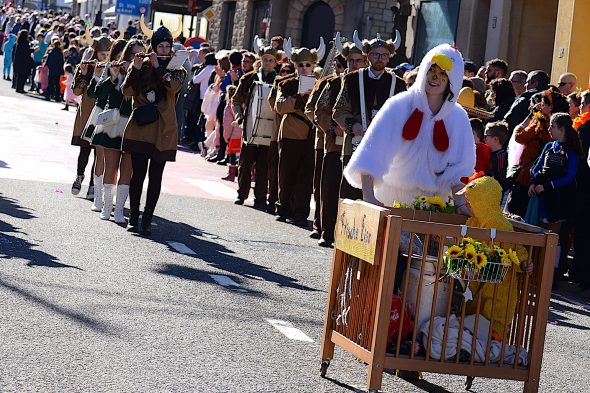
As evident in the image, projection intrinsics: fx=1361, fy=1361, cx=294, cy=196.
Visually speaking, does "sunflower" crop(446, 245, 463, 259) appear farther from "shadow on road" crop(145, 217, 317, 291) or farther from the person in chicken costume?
"shadow on road" crop(145, 217, 317, 291)

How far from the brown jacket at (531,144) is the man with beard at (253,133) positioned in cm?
455

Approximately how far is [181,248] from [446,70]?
5204 millimetres

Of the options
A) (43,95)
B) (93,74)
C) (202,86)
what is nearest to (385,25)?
(43,95)

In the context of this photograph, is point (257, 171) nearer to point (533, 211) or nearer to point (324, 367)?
point (533, 211)

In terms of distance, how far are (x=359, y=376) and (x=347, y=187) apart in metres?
6.32

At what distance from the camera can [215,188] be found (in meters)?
19.1

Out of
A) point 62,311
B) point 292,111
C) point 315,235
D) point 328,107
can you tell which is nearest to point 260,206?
point 292,111

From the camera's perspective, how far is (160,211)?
15375 mm

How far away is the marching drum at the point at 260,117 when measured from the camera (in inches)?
687

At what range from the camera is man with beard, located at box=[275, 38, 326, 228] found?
1616 centimetres

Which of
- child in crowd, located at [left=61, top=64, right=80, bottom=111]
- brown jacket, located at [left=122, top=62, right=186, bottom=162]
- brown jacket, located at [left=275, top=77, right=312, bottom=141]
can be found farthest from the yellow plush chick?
child in crowd, located at [left=61, top=64, right=80, bottom=111]

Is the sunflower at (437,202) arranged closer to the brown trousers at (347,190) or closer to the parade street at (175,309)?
the parade street at (175,309)

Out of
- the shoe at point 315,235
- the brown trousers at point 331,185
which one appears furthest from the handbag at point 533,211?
the shoe at point 315,235

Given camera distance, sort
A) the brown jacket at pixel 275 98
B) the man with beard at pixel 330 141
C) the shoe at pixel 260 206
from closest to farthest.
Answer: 1. the man with beard at pixel 330 141
2. the brown jacket at pixel 275 98
3. the shoe at pixel 260 206
